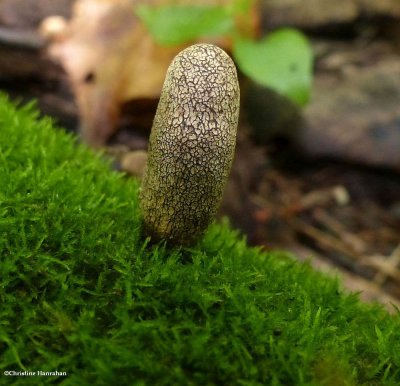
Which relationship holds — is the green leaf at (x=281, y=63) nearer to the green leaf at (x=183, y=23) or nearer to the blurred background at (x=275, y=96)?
the blurred background at (x=275, y=96)

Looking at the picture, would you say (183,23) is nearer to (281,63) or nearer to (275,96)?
(281,63)

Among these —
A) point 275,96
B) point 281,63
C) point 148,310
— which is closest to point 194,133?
point 148,310

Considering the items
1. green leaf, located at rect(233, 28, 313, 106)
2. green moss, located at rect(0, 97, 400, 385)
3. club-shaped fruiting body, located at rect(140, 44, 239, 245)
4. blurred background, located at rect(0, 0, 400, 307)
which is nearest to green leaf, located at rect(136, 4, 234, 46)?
blurred background, located at rect(0, 0, 400, 307)

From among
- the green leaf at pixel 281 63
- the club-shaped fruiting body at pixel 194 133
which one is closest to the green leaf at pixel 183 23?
the green leaf at pixel 281 63

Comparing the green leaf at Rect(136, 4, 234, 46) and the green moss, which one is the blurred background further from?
the green moss

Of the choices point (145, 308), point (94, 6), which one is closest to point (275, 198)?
point (94, 6)

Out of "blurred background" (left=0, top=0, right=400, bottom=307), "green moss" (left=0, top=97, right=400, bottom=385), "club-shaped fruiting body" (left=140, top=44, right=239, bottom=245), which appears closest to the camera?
"green moss" (left=0, top=97, right=400, bottom=385)

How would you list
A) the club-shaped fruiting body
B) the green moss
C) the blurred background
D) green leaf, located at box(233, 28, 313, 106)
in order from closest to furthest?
the green moss, the club-shaped fruiting body, green leaf, located at box(233, 28, 313, 106), the blurred background
